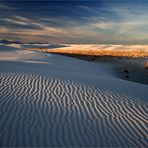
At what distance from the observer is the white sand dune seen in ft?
13.9

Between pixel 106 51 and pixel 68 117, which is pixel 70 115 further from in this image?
pixel 106 51

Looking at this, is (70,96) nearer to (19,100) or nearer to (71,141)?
(19,100)

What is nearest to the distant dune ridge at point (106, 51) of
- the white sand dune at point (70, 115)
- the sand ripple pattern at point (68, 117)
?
the white sand dune at point (70, 115)

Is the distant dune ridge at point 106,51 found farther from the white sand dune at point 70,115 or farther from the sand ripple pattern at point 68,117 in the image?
the sand ripple pattern at point 68,117

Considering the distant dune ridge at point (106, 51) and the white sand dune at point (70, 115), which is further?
the distant dune ridge at point (106, 51)

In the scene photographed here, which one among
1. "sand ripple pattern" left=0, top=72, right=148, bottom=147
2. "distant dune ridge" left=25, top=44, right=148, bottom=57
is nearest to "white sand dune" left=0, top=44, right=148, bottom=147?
"sand ripple pattern" left=0, top=72, right=148, bottom=147

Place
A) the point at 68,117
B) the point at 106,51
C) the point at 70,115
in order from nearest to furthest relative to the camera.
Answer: the point at 68,117 < the point at 70,115 < the point at 106,51

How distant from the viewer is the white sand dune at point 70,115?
423cm

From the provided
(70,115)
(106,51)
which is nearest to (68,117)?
(70,115)

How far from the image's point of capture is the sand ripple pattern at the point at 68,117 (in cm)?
423

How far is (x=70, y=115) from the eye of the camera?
207 inches

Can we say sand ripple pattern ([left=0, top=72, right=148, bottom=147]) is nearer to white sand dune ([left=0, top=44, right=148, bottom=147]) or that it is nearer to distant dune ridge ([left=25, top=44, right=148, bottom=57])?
white sand dune ([left=0, top=44, right=148, bottom=147])

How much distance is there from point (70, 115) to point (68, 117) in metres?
0.14

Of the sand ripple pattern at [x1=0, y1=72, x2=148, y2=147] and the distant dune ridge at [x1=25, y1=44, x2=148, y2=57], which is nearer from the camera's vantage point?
the sand ripple pattern at [x1=0, y1=72, x2=148, y2=147]
